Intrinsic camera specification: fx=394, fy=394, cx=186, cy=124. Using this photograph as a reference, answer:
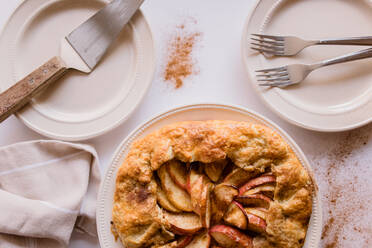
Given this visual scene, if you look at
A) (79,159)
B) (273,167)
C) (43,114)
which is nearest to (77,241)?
(79,159)

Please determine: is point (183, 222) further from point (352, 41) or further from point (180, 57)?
point (352, 41)

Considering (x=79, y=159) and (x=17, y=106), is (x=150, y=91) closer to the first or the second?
(x=79, y=159)

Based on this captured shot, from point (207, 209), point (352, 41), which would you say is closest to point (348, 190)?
point (352, 41)

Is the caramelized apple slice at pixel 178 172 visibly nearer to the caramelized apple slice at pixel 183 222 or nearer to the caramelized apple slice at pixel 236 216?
the caramelized apple slice at pixel 183 222

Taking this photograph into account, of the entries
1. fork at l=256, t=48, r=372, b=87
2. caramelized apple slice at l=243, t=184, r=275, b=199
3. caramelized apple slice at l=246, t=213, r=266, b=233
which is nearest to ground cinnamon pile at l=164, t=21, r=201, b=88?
fork at l=256, t=48, r=372, b=87

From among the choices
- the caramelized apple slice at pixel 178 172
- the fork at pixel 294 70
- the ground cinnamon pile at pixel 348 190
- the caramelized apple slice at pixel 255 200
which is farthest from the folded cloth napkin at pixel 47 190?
the ground cinnamon pile at pixel 348 190

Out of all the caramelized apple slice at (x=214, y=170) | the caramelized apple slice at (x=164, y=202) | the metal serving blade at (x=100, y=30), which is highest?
the metal serving blade at (x=100, y=30)
